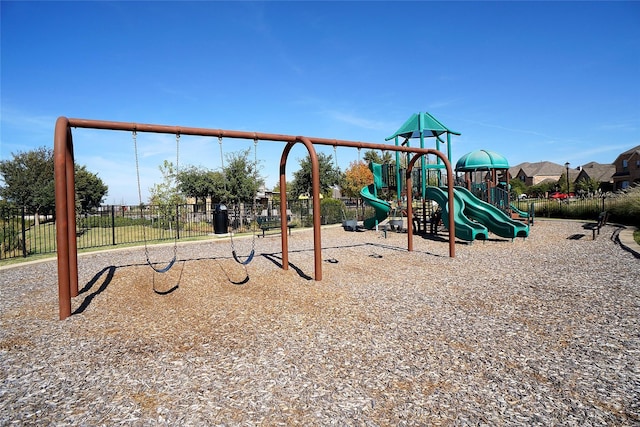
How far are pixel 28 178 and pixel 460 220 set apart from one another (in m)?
38.8

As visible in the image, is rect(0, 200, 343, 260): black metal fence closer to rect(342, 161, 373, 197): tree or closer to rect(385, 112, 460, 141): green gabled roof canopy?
rect(385, 112, 460, 141): green gabled roof canopy

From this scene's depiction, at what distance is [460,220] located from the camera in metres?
13.5

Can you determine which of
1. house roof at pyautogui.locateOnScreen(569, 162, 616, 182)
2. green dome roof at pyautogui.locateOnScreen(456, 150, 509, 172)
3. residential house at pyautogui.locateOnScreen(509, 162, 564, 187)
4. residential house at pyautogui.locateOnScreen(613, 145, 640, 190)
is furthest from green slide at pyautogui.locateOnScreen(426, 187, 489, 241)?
residential house at pyautogui.locateOnScreen(509, 162, 564, 187)

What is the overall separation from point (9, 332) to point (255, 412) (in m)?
4.26

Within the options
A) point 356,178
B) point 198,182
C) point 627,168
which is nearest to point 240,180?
point 198,182

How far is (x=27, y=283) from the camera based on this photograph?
8016mm

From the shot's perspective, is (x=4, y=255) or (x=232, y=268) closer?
(x=232, y=268)

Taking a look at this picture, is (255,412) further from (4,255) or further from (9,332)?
(4,255)

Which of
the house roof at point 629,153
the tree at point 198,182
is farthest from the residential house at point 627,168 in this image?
the tree at point 198,182

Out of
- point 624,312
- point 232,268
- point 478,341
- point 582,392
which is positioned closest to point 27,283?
point 232,268

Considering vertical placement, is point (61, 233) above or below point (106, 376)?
above

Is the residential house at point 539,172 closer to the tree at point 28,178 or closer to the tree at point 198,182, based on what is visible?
the tree at point 198,182

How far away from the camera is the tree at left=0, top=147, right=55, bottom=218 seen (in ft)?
103

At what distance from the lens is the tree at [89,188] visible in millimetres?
41447
